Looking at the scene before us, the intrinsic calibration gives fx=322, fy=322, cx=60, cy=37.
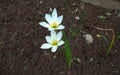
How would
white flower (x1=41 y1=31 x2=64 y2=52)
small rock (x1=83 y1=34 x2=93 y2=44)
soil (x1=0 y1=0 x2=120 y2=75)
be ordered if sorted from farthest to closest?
1. small rock (x1=83 y1=34 x2=93 y2=44)
2. soil (x1=0 y1=0 x2=120 y2=75)
3. white flower (x1=41 y1=31 x2=64 y2=52)

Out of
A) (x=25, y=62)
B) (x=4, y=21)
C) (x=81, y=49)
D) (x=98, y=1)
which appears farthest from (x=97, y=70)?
(x=4, y=21)

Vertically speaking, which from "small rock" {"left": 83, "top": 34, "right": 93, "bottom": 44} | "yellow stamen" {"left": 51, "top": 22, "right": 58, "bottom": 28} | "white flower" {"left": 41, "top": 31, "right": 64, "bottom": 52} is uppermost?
"yellow stamen" {"left": 51, "top": 22, "right": 58, "bottom": 28}

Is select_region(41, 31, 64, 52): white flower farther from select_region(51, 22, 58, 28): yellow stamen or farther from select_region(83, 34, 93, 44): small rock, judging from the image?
select_region(83, 34, 93, 44): small rock

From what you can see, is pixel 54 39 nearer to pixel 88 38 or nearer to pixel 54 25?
pixel 54 25

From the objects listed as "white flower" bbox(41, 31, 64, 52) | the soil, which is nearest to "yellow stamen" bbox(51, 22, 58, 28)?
"white flower" bbox(41, 31, 64, 52)

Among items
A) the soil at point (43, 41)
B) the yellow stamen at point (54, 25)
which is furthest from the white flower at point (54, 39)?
the soil at point (43, 41)

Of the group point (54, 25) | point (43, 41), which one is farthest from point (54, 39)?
point (43, 41)

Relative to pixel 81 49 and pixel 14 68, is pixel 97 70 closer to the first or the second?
pixel 81 49

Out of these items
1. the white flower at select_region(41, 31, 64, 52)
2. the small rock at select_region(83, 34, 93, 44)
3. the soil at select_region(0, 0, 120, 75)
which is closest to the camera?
the white flower at select_region(41, 31, 64, 52)

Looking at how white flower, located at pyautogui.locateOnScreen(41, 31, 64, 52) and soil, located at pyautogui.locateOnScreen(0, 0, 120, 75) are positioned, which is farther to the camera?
soil, located at pyautogui.locateOnScreen(0, 0, 120, 75)
